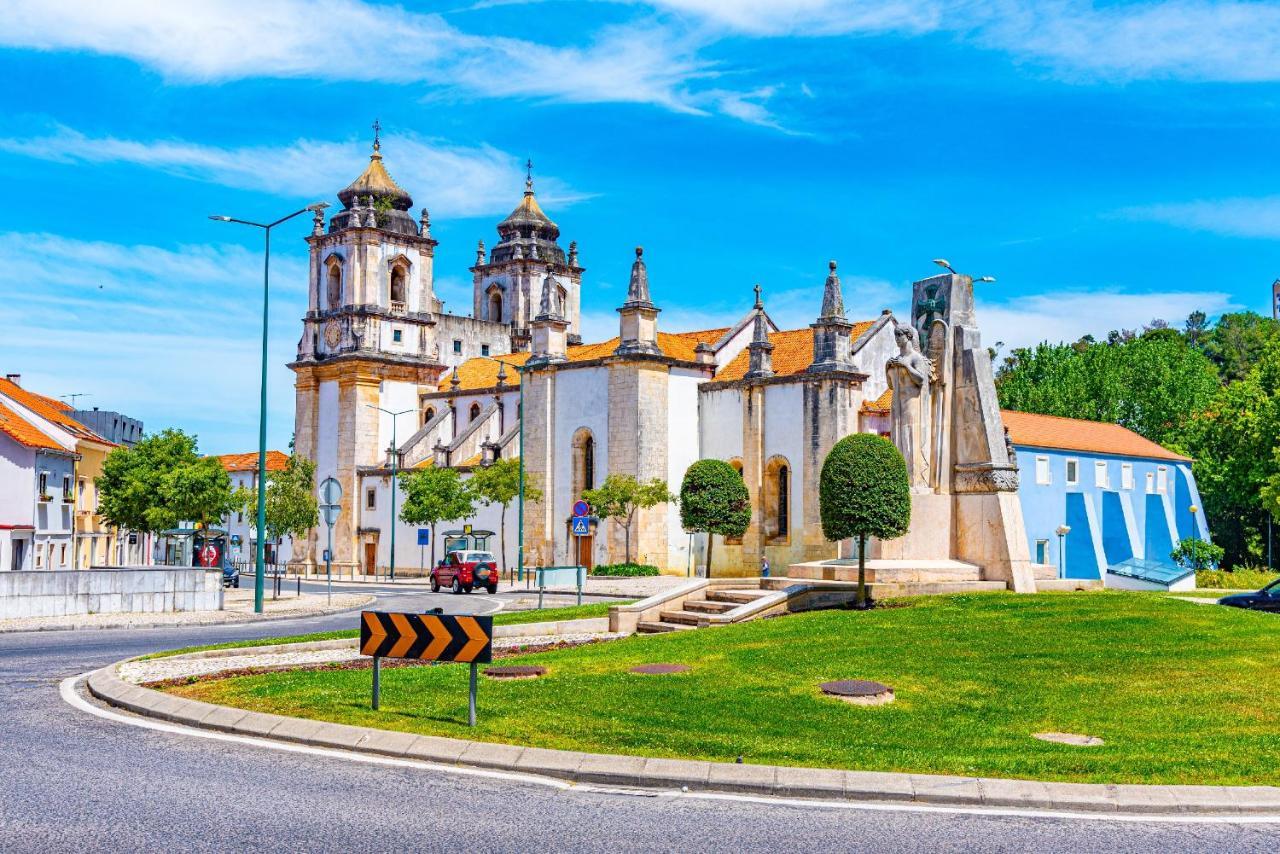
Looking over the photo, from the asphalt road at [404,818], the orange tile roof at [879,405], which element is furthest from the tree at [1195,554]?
the asphalt road at [404,818]

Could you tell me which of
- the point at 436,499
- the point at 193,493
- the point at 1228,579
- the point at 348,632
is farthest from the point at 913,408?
the point at 193,493

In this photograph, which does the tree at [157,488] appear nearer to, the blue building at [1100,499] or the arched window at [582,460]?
the arched window at [582,460]

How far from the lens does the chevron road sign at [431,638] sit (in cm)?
1101

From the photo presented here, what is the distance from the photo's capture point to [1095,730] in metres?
11.5

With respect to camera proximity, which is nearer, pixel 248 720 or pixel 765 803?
pixel 765 803

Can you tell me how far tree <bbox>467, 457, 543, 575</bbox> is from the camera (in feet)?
196

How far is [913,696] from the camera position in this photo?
13.2 meters

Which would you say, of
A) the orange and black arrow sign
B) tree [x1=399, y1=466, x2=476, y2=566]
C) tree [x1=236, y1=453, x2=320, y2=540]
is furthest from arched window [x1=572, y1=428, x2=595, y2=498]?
the orange and black arrow sign

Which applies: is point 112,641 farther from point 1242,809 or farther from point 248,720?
point 1242,809

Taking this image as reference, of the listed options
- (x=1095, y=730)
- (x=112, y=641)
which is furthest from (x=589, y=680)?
(x=112, y=641)

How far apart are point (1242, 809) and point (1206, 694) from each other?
14.8 feet

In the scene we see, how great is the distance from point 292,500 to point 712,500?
78.6ft

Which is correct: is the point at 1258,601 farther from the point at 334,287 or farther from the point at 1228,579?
the point at 334,287

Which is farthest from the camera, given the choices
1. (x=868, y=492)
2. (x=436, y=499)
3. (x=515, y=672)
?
(x=436, y=499)
